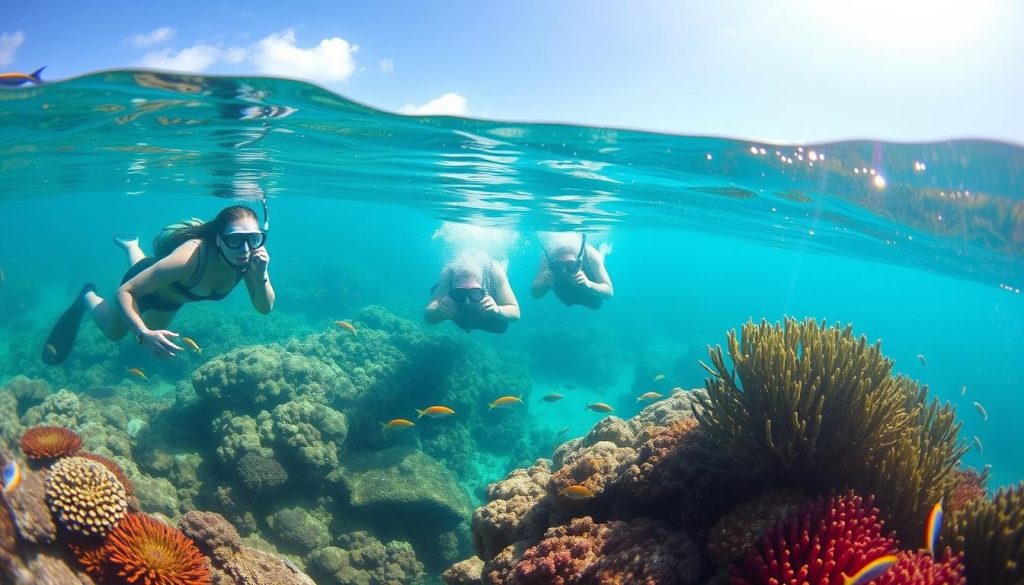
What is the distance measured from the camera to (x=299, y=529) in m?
8.34

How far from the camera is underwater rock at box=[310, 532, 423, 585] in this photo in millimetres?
7898

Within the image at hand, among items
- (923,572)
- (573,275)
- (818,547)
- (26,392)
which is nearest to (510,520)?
(818,547)

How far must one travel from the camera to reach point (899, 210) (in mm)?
15172

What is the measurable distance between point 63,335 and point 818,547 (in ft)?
38.7

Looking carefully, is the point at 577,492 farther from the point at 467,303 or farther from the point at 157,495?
the point at 157,495

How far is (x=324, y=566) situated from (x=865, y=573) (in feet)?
25.7

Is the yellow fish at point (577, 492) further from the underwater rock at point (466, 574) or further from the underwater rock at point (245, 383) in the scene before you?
the underwater rock at point (245, 383)

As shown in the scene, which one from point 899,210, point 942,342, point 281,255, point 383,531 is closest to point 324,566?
point 383,531

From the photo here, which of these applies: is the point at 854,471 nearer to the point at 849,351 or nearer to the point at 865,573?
the point at 849,351

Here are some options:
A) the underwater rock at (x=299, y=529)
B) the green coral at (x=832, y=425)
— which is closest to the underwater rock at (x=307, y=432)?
the underwater rock at (x=299, y=529)

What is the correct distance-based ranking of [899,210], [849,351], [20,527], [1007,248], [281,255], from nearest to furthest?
[20,527]
[849,351]
[899,210]
[1007,248]
[281,255]

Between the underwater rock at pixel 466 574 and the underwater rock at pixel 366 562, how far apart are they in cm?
373

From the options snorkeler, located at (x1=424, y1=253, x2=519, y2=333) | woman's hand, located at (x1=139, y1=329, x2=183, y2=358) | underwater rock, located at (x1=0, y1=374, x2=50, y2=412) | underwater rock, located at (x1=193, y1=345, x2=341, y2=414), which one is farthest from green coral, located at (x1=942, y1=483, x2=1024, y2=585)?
underwater rock, located at (x1=0, y1=374, x2=50, y2=412)

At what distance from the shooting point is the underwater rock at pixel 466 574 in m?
4.86
